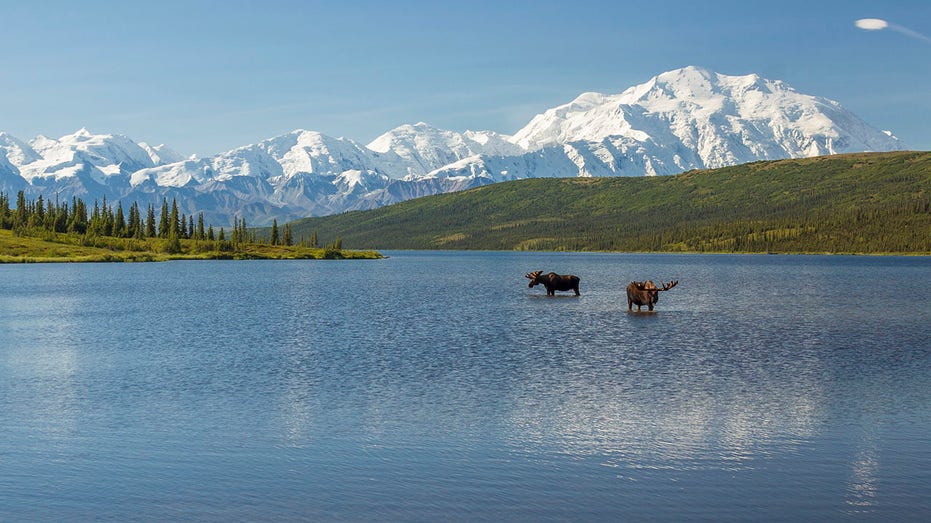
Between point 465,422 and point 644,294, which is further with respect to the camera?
point 644,294

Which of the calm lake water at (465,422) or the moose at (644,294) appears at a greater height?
the moose at (644,294)

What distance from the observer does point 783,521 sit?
19750mm

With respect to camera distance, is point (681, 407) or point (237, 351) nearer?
point (681, 407)

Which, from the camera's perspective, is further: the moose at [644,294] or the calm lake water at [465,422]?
the moose at [644,294]

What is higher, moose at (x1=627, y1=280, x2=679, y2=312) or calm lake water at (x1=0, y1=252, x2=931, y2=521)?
moose at (x1=627, y1=280, x2=679, y2=312)

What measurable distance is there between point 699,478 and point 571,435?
5828mm

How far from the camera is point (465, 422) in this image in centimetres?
3033

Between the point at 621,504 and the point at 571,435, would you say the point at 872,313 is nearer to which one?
the point at 571,435

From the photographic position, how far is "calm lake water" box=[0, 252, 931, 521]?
843 inches

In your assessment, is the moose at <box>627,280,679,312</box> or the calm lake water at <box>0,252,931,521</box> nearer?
the calm lake water at <box>0,252,931,521</box>

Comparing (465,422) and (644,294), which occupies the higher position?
(644,294)

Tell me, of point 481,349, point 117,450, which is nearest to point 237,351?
point 481,349

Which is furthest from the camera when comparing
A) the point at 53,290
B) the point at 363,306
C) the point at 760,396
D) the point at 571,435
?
the point at 53,290

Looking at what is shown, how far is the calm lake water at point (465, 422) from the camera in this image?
21406 millimetres
